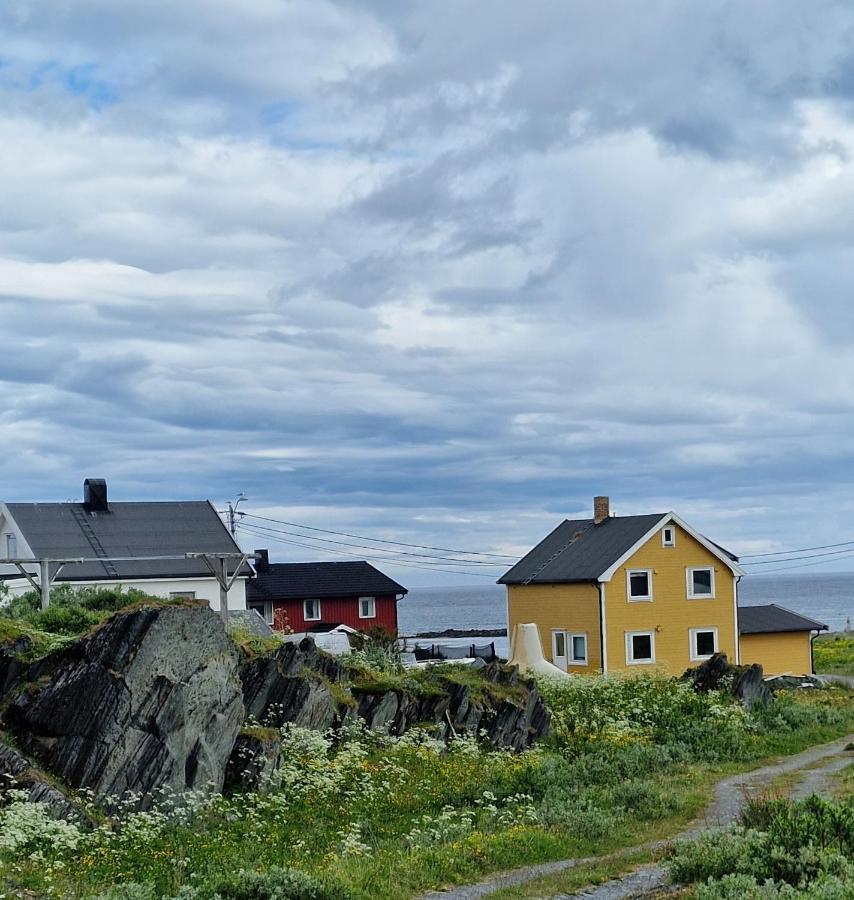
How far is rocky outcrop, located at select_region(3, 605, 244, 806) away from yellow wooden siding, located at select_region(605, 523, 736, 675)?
30238 millimetres

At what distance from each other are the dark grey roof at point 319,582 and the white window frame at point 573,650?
62.1 ft

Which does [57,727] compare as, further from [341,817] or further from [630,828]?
[630,828]

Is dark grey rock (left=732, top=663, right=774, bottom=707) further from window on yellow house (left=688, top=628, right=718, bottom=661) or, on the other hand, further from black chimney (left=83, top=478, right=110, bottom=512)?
black chimney (left=83, top=478, right=110, bottom=512)

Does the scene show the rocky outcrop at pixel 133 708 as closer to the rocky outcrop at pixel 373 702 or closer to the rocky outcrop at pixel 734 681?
the rocky outcrop at pixel 373 702

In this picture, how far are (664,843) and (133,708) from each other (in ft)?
27.5

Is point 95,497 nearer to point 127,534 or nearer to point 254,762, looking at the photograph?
point 127,534

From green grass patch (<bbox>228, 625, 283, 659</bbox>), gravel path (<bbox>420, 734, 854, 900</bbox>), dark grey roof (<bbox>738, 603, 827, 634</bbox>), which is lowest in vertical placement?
gravel path (<bbox>420, 734, 854, 900</bbox>)

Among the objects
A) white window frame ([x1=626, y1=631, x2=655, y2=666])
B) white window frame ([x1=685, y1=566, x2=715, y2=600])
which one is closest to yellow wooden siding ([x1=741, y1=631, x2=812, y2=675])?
white window frame ([x1=685, y1=566, x2=715, y2=600])

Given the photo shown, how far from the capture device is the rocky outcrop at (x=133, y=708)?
57.7 ft

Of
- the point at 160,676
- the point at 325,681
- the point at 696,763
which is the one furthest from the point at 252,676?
the point at 696,763

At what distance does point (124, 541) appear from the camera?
50.3m

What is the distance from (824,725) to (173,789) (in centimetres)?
2186

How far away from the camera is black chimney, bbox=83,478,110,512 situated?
52406mm

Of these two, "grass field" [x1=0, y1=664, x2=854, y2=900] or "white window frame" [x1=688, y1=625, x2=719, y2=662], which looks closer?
"grass field" [x1=0, y1=664, x2=854, y2=900]
